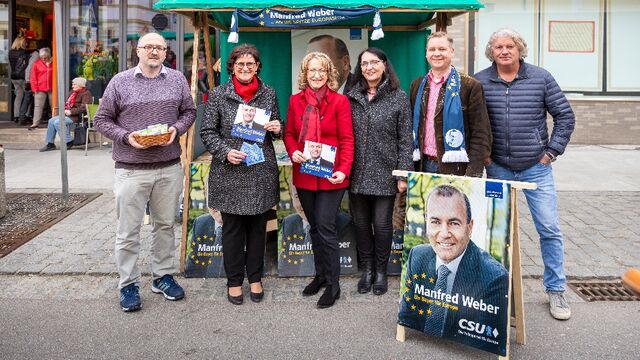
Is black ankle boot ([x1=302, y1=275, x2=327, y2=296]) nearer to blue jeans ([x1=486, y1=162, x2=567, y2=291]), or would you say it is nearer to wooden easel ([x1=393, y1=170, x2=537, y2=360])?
wooden easel ([x1=393, y1=170, x2=537, y2=360])

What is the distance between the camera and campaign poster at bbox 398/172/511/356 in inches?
Answer: 143

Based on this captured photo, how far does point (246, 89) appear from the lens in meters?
4.44

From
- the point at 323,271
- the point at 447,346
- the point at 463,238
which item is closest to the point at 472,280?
the point at 463,238

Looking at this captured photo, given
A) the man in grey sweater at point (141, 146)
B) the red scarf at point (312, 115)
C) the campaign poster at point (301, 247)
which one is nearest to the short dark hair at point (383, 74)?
the red scarf at point (312, 115)

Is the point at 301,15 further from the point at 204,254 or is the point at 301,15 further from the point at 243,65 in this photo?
the point at 204,254

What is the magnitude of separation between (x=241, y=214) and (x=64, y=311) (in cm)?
151

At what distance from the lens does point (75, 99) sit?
1236 centimetres

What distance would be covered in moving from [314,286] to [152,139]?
1724 mm

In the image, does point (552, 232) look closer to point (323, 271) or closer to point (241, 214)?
point (323, 271)

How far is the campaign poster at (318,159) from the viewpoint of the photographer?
171 inches

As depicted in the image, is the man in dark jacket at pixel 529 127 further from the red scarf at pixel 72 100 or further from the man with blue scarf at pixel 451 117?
the red scarf at pixel 72 100

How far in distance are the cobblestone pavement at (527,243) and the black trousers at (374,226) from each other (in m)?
1.47

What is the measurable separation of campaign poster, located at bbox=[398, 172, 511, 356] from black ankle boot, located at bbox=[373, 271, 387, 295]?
0.81 metres

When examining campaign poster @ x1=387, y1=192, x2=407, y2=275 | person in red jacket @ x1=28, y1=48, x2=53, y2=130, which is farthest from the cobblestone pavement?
person in red jacket @ x1=28, y1=48, x2=53, y2=130
